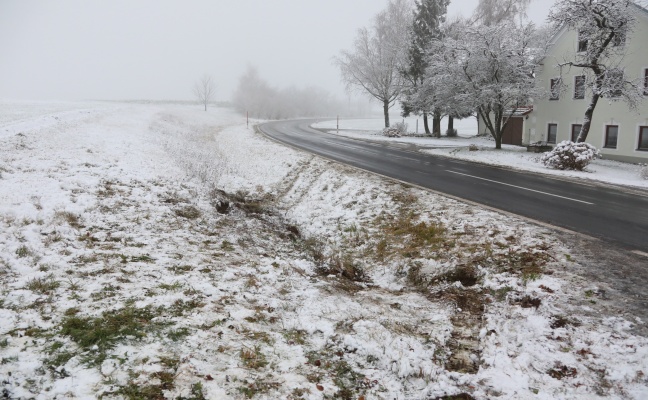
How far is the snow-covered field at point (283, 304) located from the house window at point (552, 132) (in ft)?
69.5

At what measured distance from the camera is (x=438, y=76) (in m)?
26.8

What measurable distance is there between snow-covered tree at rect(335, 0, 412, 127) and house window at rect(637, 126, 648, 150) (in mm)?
19620

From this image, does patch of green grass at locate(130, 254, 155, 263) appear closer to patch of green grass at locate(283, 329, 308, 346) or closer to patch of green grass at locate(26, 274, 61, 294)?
patch of green grass at locate(26, 274, 61, 294)

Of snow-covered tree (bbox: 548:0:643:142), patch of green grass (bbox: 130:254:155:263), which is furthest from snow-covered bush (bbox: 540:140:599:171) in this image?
patch of green grass (bbox: 130:254:155:263)

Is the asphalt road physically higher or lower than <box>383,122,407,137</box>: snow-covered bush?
lower

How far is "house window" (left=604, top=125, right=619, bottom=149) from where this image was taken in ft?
76.3

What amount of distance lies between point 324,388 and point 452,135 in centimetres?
3654

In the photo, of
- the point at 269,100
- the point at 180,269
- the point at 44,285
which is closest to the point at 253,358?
the point at 180,269

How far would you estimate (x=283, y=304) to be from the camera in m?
5.72

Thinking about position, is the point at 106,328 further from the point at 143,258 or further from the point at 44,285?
the point at 143,258

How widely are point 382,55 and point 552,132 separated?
19333 millimetres

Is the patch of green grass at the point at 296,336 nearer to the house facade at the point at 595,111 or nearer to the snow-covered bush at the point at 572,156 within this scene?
the snow-covered bush at the point at 572,156

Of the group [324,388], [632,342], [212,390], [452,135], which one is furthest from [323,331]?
[452,135]

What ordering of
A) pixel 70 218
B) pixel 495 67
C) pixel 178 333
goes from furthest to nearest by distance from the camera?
pixel 495 67 < pixel 70 218 < pixel 178 333
